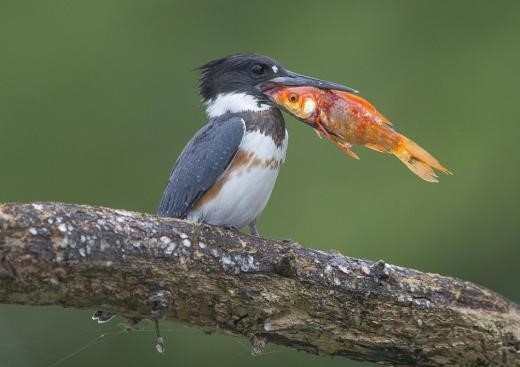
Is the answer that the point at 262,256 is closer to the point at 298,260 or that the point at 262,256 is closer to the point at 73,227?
the point at 298,260

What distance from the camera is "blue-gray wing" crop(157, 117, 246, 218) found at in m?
4.71

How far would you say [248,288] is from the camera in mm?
3893

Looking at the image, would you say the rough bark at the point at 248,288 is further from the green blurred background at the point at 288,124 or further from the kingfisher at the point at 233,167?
the green blurred background at the point at 288,124

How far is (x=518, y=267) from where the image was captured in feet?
24.3

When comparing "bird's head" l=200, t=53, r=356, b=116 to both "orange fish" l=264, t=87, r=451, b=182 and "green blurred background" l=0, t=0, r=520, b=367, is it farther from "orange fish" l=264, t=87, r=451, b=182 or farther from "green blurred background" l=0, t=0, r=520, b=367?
"green blurred background" l=0, t=0, r=520, b=367

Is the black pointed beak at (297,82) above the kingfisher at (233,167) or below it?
above

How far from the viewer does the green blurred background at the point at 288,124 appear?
691 cm

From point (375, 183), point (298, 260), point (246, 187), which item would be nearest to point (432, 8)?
point (375, 183)

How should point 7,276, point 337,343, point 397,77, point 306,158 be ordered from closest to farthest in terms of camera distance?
point 7,276, point 337,343, point 306,158, point 397,77

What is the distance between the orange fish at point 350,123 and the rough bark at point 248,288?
56cm

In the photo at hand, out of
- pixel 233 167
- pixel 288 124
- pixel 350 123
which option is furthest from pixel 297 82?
pixel 288 124

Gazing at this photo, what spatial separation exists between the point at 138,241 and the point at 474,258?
4.10 meters

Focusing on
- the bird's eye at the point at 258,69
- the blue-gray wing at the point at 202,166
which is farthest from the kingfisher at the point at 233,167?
the bird's eye at the point at 258,69

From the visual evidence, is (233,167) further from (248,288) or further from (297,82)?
(248,288)
